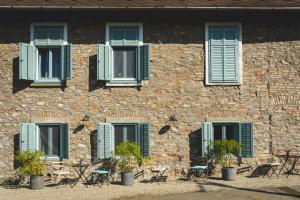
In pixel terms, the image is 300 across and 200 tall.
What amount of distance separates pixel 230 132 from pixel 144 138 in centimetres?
281

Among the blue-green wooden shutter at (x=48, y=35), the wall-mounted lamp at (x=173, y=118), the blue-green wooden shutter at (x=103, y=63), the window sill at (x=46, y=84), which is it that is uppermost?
the blue-green wooden shutter at (x=48, y=35)

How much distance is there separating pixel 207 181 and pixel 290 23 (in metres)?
5.71

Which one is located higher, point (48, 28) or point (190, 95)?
point (48, 28)

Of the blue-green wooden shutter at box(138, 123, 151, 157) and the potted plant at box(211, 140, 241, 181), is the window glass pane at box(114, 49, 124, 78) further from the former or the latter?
the potted plant at box(211, 140, 241, 181)

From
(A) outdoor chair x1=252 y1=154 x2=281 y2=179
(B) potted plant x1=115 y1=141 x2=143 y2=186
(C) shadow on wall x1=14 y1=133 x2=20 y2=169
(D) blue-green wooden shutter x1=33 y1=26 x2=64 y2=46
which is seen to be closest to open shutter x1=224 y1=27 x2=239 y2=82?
(A) outdoor chair x1=252 y1=154 x2=281 y2=179

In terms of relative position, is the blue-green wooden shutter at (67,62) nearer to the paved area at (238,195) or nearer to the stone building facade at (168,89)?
the stone building facade at (168,89)

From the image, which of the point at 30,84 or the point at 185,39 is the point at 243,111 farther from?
the point at 30,84

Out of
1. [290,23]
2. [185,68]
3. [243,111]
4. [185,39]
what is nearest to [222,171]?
[243,111]

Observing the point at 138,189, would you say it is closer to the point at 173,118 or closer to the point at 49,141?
the point at 173,118

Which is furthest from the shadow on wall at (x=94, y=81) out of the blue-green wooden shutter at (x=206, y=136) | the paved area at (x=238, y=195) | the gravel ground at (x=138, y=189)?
the paved area at (x=238, y=195)

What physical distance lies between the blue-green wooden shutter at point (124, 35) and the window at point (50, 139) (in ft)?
10.0

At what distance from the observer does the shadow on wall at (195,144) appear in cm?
1312

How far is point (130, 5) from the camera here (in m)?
12.8

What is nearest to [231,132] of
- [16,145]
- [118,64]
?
[118,64]
